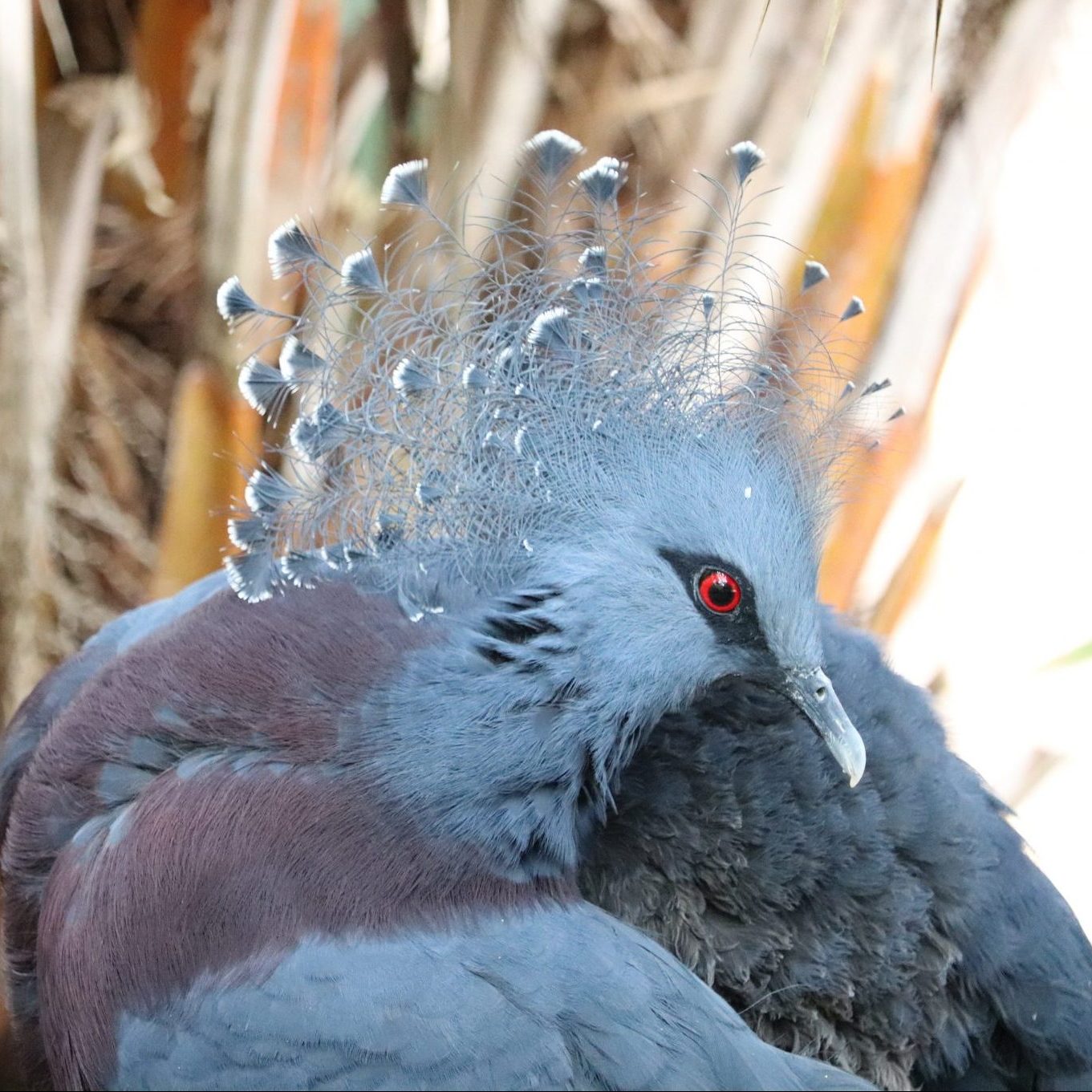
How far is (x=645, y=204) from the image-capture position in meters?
2.26

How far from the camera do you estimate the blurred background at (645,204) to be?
1.99 m

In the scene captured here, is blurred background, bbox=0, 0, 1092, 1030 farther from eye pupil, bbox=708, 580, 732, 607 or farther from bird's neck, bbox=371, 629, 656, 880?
bird's neck, bbox=371, 629, 656, 880

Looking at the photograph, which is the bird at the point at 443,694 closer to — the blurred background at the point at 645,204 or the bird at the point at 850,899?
the bird at the point at 850,899

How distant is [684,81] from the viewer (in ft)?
7.52

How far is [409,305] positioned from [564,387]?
8.2 inches

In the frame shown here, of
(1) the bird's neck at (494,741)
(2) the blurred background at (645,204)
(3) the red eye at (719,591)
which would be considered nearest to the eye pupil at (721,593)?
(3) the red eye at (719,591)

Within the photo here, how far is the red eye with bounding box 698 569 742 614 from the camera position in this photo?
129cm

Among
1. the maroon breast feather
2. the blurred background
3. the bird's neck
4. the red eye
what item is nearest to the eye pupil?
the red eye

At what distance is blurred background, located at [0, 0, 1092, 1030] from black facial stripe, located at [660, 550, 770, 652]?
0.65 m

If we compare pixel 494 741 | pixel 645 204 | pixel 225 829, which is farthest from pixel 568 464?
pixel 645 204

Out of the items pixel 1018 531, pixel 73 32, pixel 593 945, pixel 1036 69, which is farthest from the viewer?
pixel 1018 531

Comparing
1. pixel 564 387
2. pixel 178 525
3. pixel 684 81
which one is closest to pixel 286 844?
pixel 564 387

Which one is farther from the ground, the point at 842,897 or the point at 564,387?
the point at 564,387

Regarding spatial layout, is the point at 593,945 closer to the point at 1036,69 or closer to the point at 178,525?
the point at 178,525
